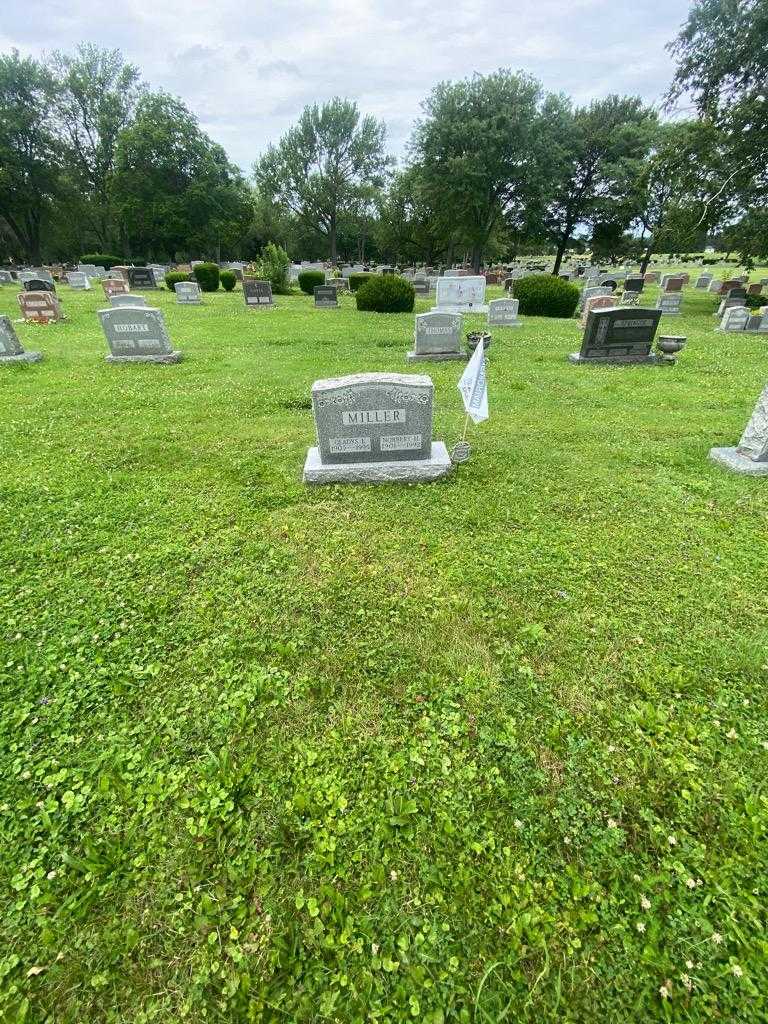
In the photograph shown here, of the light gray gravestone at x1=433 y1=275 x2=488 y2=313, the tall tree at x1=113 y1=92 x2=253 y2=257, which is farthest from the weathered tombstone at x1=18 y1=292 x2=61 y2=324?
the tall tree at x1=113 y1=92 x2=253 y2=257

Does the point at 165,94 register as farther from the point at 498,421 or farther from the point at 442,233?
the point at 498,421

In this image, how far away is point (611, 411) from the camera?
7.73 m

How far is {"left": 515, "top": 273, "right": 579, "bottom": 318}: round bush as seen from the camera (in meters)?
18.3

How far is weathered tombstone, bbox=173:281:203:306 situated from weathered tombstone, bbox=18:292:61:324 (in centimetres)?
683

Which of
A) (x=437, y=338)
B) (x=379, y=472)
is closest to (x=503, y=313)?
(x=437, y=338)

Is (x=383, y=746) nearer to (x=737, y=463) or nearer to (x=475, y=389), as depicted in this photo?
(x=475, y=389)

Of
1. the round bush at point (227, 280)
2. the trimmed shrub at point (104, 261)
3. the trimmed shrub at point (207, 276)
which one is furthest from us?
the trimmed shrub at point (104, 261)

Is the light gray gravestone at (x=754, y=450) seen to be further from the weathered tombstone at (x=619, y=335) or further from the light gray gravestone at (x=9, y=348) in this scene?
the light gray gravestone at (x=9, y=348)

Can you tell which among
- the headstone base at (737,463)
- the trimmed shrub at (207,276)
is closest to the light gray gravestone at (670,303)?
the headstone base at (737,463)

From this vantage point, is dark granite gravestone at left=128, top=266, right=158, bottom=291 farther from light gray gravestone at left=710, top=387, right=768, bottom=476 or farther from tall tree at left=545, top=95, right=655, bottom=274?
light gray gravestone at left=710, top=387, right=768, bottom=476

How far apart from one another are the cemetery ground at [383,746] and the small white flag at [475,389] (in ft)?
3.07

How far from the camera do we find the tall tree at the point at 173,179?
3581 centimetres

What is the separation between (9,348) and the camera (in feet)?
34.0

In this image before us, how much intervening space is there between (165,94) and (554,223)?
1335 inches
